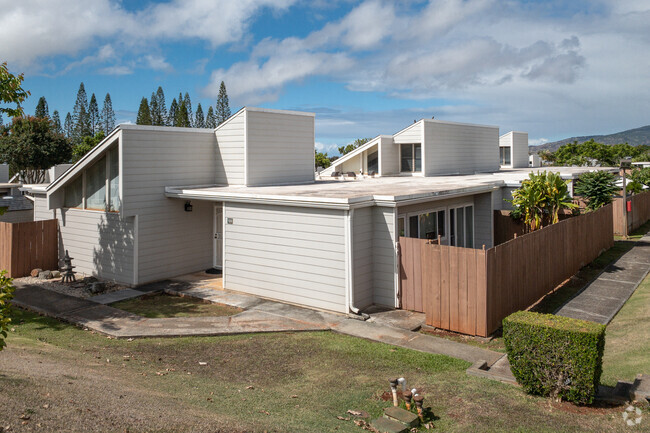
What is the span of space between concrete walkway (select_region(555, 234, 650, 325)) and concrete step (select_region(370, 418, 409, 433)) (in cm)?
694

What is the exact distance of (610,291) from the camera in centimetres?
1366

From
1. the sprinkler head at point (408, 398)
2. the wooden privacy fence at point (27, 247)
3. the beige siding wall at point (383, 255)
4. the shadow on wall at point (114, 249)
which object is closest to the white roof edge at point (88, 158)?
the wooden privacy fence at point (27, 247)

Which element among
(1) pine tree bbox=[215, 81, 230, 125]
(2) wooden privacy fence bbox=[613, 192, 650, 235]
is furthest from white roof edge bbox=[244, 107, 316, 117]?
(1) pine tree bbox=[215, 81, 230, 125]

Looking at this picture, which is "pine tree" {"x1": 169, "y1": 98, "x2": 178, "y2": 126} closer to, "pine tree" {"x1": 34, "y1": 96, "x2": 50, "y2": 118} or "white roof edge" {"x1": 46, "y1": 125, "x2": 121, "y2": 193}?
"pine tree" {"x1": 34, "y1": 96, "x2": 50, "y2": 118}

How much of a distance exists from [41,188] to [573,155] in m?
68.6

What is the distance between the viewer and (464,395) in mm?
7125

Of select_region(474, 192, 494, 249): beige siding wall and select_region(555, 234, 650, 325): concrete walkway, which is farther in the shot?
select_region(474, 192, 494, 249): beige siding wall

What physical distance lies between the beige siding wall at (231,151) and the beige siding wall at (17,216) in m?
8.72

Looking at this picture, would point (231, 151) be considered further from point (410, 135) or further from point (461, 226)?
point (410, 135)

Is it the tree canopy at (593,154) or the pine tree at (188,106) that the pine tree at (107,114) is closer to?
the pine tree at (188,106)

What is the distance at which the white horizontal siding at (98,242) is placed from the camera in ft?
49.4

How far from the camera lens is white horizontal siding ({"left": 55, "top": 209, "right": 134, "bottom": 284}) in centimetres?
1505

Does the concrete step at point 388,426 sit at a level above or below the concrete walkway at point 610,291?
below

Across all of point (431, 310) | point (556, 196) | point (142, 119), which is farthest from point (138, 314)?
point (142, 119)
